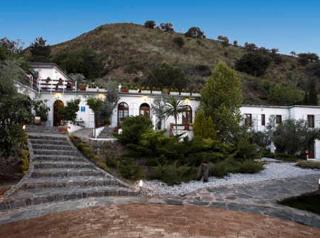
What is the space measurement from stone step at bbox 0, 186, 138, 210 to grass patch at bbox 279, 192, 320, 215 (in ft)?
16.5

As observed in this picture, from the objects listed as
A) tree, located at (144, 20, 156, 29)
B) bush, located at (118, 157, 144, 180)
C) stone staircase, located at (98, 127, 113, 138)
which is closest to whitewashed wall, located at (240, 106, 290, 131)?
stone staircase, located at (98, 127, 113, 138)

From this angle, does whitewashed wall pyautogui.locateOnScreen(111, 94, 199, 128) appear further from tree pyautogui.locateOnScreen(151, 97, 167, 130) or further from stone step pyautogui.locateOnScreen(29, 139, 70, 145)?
stone step pyautogui.locateOnScreen(29, 139, 70, 145)

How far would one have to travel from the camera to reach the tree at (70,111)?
29.4m

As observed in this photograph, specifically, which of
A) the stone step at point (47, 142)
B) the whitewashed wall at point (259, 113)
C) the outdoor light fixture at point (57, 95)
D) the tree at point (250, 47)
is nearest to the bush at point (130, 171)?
the stone step at point (47, 142)

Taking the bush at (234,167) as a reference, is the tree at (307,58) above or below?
above

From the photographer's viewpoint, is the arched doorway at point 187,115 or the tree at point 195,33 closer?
the arched doorway at point 187,115

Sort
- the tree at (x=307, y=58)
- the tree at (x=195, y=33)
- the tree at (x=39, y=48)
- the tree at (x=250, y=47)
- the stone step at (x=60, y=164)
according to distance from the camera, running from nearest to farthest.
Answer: the stone step at (x=60, y=164)
the tree at (x=39, y=48)
the tree at (x=307, y=58)
the tree at (x=250, y=47)
the tree at (x=195, y=33)

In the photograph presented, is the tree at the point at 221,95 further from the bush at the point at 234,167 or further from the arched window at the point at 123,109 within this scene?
the bush at the point at 234,167

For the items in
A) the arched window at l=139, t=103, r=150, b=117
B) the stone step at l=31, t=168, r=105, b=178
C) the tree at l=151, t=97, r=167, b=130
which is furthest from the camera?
the arched window at l=139, t=103, r=150, b=117

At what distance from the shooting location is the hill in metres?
63.0

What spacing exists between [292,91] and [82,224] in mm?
39254

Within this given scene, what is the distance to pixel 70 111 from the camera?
96.8 feet

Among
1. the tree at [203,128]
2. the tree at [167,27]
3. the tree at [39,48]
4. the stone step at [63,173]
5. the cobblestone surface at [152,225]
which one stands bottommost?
the cobblestone surface at [152,225]

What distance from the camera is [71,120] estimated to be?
2955 centimetres
